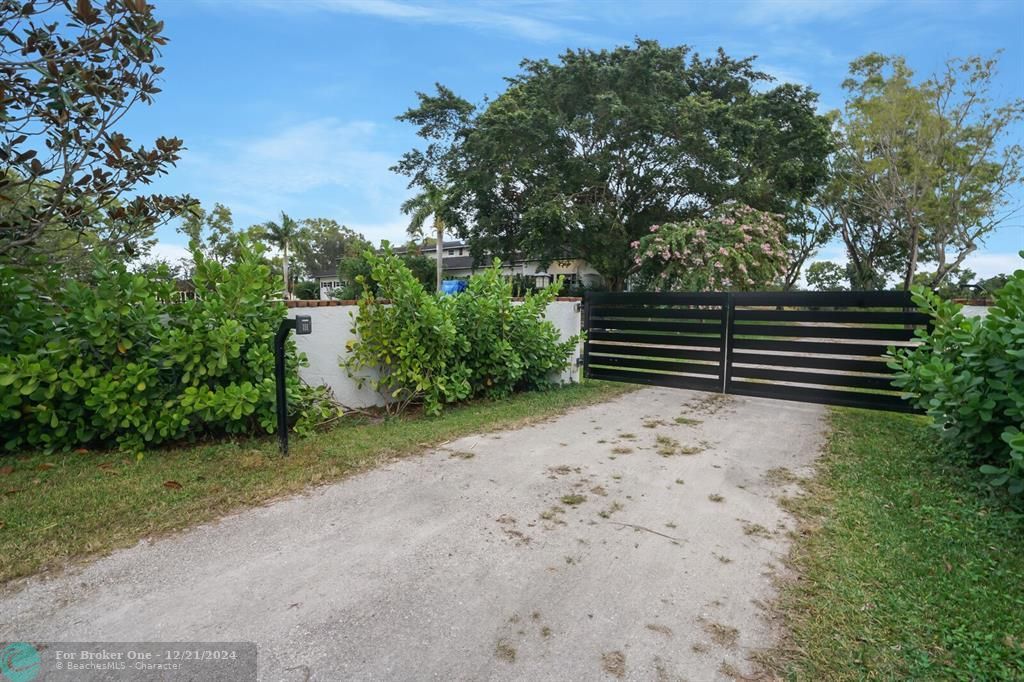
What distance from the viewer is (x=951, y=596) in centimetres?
201

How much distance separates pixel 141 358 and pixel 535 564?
3445 millimetres

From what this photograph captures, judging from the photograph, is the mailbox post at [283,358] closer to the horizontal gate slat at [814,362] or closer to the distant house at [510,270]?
the horizontal gate slat at [814,362]

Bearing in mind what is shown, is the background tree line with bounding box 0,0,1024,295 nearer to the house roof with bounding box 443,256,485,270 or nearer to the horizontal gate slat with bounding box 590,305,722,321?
the horizontal gate slat with bounding box 590,305,722,321

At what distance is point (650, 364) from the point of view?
269 inches

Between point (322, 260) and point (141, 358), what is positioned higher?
point (322, 260)

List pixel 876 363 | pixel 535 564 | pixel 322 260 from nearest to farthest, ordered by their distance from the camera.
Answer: pixel 535 564 < pixel 876 363 < pixel 322 260

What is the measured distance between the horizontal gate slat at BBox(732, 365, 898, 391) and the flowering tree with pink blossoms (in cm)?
705

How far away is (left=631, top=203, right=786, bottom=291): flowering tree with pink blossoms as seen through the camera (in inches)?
505

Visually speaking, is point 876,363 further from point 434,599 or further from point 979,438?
point 434,599

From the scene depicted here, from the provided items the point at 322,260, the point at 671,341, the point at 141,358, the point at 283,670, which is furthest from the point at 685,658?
the point at 322,260

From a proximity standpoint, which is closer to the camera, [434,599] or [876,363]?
[434,599]

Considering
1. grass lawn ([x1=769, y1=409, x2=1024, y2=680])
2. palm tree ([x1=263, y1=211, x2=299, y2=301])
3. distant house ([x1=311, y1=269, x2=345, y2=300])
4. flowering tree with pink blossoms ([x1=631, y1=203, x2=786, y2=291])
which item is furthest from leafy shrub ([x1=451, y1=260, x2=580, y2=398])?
distant house ([x1=311, y1=269, x2=345, y2=300])

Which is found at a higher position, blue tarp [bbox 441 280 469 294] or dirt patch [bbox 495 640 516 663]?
blue tarp [bbox 441 280 469 294]

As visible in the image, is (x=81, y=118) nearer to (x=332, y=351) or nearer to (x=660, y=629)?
(x=332, y=351)
